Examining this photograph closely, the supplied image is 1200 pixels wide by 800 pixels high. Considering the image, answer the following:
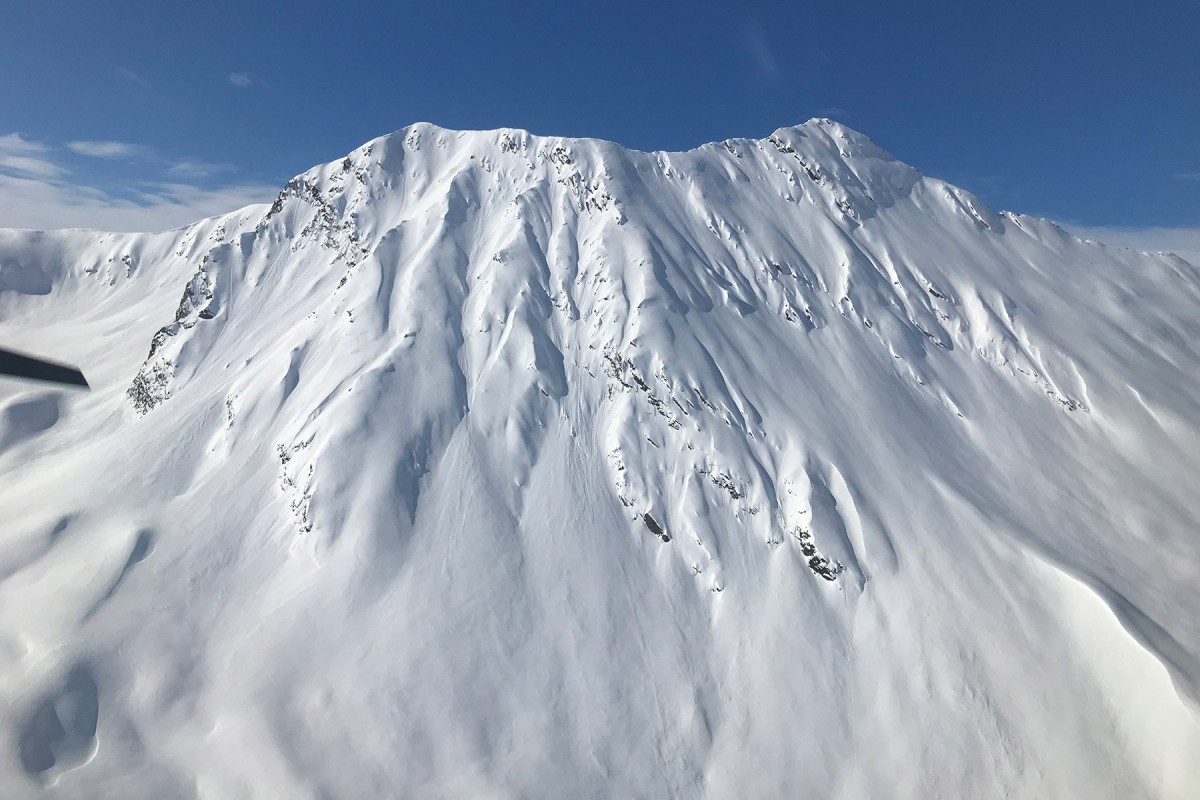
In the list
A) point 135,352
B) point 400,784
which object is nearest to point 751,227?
point 400,784

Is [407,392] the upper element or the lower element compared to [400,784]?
upper

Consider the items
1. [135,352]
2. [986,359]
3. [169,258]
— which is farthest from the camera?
[169,258]

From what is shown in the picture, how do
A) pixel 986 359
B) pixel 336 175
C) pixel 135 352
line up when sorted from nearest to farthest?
A: pixel 986 359 < pixel 336 175 < pixel 135 352

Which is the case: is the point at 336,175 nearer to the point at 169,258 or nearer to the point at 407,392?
the point at 407,392

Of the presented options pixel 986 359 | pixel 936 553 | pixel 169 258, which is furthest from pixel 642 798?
pixel 169 258

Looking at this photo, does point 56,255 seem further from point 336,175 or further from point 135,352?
point 336,175

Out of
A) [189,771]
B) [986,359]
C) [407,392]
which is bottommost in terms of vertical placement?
[189,771]

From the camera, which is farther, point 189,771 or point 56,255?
point 56,255
